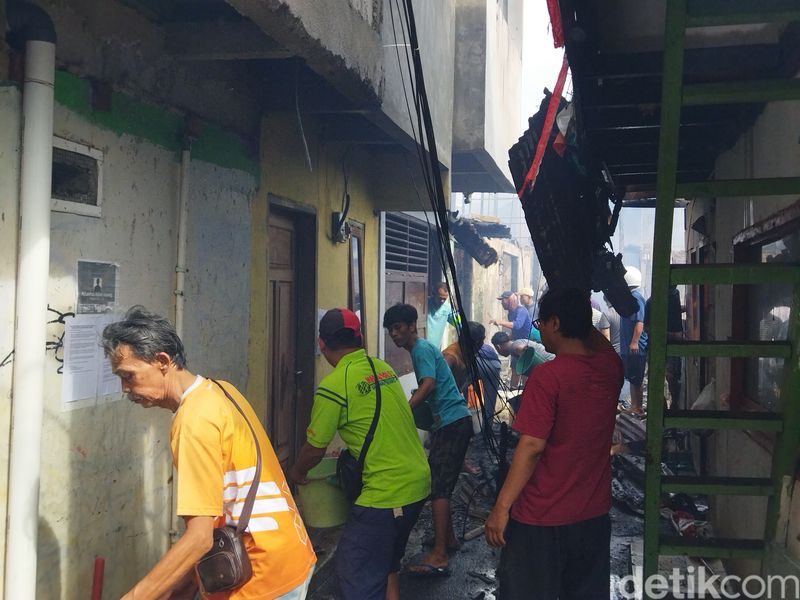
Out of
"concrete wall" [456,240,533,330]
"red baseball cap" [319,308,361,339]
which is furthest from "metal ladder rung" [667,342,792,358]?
"concrete wall" [456,240,533,330]

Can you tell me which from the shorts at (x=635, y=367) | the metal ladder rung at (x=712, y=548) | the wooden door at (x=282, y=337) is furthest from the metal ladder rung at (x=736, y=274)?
the shorts at (x=635, y=367)

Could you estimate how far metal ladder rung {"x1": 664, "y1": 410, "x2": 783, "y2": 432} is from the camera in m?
2.55

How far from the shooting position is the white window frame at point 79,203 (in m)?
3.30

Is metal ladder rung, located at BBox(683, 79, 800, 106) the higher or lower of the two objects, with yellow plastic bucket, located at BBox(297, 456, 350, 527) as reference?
higher

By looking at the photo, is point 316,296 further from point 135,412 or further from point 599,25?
point 599,25

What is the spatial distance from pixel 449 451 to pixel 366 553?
6.37ft

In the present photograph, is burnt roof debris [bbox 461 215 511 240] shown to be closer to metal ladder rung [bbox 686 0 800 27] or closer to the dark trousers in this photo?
the dark trousers

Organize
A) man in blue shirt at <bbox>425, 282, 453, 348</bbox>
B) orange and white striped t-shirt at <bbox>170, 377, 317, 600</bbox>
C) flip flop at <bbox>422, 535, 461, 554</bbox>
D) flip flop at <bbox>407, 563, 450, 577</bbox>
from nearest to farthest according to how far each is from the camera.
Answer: orange and white striped t-shirt at <bbox>170, 377, 317, 600</bbox> < flip flop at <bbox>407, 563, 450, 577</bbox> < flip flop at <bbox>422, 535, 461, 554</bbox> < man in blue shirt at <bbox>425, 282, 453, 348</bbox>

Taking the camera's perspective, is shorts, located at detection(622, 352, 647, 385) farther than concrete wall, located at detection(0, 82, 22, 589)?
Yes

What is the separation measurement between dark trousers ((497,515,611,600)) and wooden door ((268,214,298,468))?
298cm

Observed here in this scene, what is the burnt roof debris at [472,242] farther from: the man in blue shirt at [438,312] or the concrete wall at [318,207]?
the concrete wall at [318,207]

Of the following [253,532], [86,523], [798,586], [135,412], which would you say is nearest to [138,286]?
[135,412]

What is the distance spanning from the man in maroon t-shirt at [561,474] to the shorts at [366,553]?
562 millimetres

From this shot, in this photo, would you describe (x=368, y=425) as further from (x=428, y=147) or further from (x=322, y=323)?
(x=428, y=147)
